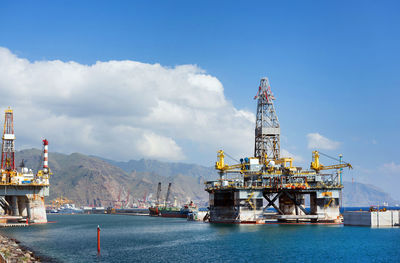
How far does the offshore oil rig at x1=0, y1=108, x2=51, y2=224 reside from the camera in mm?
112625

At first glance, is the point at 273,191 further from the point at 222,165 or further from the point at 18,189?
the point at 18,189

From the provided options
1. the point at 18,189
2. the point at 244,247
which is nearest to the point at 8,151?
the point at 18,189

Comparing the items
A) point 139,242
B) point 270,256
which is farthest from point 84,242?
point 270,256

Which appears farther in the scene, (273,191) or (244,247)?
(273,191)

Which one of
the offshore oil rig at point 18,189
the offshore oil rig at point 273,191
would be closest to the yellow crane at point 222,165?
the offshore oil rig at point 273,191

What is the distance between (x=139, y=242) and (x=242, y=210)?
103 ft

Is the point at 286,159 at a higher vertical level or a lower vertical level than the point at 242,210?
higher

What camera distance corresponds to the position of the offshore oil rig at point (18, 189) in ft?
370

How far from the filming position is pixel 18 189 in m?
112

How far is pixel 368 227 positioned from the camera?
101750 millimetres

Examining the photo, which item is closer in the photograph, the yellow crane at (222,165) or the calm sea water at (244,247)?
the calm sea water at (244,247)

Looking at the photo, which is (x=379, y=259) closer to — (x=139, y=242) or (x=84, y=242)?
(x=139, y=242)

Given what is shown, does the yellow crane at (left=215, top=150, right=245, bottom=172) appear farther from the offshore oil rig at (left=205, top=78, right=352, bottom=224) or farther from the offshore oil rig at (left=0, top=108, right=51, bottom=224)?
the offshore oil rig at (left=0, top=108, right=51, bottom=224)

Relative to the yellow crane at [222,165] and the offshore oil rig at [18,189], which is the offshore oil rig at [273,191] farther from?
the offshore oil rig at [18,189]
